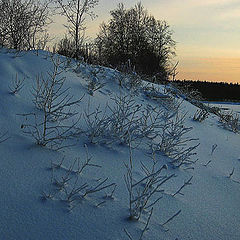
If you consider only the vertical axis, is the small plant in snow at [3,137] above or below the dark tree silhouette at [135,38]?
below

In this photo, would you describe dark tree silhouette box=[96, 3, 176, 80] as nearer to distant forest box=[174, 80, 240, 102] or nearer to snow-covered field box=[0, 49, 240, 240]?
distant forest box=[174, 80, 240, 102]

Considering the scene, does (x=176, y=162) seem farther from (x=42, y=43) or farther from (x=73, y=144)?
(x=42, y=43)

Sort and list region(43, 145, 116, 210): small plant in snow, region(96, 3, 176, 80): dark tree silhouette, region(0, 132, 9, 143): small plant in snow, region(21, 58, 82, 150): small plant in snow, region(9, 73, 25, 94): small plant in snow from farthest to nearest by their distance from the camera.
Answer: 1. region(96, 3, 176, 80): dark tree silhouette
2. region(9, 73, 25, 94): small plant in snow
3. region(21, 58, 82, 150): small plant in snow
4. region(0, 132, 9, 143): small plant in snow
5. region(43, 145, 116, 210): small plant in snow

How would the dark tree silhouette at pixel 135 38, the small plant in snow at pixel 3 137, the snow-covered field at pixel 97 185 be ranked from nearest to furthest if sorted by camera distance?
the snow-covered field at pixel 97 185, the small plant in snow at pixel 3 137, the dark tree silhouette at pixel 135 38

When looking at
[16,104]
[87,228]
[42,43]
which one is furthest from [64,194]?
[42,43]

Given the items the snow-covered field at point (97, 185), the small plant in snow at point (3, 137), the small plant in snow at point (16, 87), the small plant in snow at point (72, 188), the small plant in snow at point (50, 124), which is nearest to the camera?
the snow-covered field at point (97, 185)

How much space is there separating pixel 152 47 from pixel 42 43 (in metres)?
22.4

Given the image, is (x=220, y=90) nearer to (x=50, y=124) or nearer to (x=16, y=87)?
(x=16, y=87)

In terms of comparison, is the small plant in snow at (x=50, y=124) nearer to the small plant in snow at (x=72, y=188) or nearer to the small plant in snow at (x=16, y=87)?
the small plant in snow at (x=16, y=87)

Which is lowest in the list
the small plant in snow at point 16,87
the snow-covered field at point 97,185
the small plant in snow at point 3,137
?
the snow-covered field at point 97,185

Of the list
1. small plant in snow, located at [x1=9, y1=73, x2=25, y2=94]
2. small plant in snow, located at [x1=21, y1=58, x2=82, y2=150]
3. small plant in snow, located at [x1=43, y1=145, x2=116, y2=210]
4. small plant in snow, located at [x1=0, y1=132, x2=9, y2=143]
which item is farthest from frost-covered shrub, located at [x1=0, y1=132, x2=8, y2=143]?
small plant in snow, located at [x1=9, y1=73, x2=25, y2=94]

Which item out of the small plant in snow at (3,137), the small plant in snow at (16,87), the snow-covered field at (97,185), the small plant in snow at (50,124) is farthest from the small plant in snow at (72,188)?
the small plant in snow at (16,87)

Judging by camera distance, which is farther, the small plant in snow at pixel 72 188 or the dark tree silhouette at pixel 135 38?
the dark tree silhouette at pixel 135 38

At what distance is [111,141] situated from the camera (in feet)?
10.1
